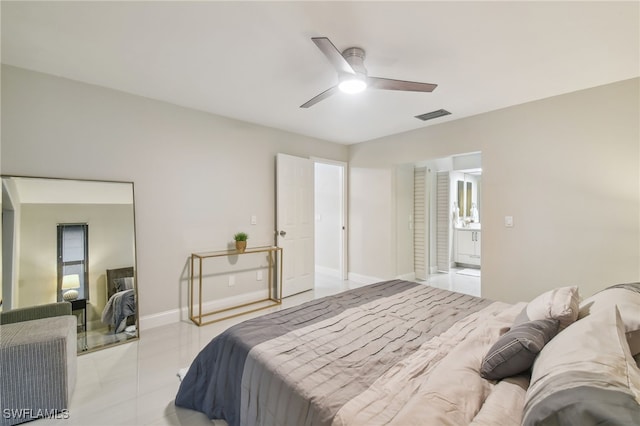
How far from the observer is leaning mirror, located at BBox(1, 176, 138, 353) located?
7.52ft

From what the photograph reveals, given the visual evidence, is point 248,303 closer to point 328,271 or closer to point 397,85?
point 328,271

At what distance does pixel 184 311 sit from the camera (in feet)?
10.7

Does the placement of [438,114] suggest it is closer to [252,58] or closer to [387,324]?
[252,58]

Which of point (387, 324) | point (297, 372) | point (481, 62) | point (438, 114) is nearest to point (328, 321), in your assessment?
point (387, 324)

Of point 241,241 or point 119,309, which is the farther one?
point 241,241

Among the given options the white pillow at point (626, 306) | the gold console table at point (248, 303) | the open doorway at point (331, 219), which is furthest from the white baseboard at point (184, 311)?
the white pillow at point (626, 306)

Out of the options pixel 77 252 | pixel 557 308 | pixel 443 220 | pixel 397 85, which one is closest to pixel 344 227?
pixel 443 220

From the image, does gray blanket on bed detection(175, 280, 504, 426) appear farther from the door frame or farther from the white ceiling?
the door frame

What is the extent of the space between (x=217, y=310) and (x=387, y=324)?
252 cm

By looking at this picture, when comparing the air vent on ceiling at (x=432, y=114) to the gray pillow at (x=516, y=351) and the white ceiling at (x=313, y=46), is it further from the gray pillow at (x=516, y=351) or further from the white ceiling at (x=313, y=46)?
the gray pillow at (x=516, y=351)

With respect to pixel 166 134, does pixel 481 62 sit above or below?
above

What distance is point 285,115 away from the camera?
357cm

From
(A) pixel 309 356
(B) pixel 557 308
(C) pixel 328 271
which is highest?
(B) pixel 557 308

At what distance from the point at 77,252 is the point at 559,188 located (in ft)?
15.7
